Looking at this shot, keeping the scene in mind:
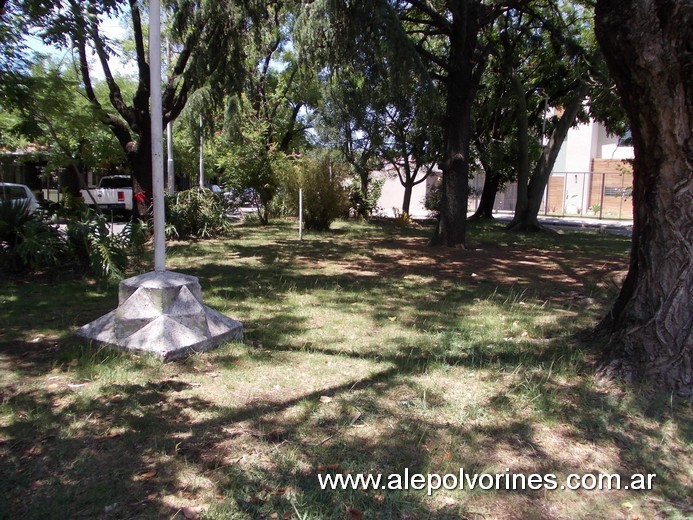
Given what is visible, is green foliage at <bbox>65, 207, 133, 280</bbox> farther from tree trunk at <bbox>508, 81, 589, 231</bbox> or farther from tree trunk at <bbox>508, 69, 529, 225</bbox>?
tree trunk at <bbox>508, 81, 589, 231</bbox>

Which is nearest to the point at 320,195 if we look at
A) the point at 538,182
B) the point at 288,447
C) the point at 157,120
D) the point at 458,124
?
the point at 458,124

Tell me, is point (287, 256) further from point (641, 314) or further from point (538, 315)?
point (641, 314)

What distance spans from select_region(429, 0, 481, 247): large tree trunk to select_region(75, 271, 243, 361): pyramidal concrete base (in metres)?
8.97

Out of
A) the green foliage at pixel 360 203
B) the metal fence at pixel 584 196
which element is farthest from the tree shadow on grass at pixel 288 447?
the metal fence at pixel 584 196

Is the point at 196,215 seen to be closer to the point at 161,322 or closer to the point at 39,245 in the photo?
→ the point at 39,245

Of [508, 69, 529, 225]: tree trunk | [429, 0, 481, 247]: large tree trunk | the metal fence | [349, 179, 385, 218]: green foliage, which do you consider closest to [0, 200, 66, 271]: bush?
[429, 0, 481, 247]: large tree trunk

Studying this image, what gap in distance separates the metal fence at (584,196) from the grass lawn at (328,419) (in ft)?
96.9

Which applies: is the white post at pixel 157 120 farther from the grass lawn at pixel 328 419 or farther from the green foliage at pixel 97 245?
the green foliage at pixel 97 245

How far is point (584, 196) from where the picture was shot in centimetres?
3647

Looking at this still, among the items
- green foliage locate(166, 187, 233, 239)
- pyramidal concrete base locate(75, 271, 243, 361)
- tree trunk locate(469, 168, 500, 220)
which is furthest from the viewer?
tree trunk locate(469, 168, 500, 220)

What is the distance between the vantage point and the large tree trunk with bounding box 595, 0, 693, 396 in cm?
391

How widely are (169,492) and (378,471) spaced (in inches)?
45.5

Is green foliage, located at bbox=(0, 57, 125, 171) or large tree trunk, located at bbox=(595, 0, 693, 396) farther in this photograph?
green foliage, located at bbox=(0, 57, 125, 171)

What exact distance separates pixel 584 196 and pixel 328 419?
36.7 meters
